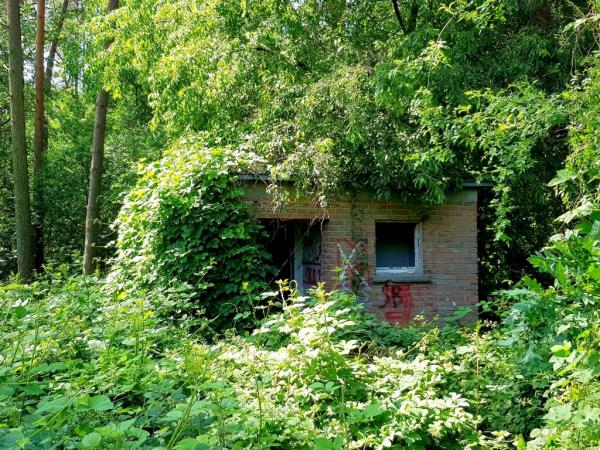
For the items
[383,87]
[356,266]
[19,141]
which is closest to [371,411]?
[383,87]

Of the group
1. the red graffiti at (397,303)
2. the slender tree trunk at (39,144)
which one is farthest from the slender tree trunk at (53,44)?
the red graffiti at (397,303)

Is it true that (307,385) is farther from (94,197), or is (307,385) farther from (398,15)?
(94,197)

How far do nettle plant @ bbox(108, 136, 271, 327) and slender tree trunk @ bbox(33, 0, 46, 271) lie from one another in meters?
9.25

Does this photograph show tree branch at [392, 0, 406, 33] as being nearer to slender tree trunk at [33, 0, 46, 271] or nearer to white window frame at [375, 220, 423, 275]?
white window frame at [375, 220, 423, 275]

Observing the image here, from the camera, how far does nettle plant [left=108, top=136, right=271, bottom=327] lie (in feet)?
27.9

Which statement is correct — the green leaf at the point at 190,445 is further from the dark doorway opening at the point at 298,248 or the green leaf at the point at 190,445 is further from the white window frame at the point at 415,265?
the white window frame at the point at 415,265

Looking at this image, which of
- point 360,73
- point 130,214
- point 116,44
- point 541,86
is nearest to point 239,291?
point 130,214

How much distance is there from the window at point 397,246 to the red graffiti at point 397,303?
38 centimetres

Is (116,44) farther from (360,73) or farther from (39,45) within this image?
(360,73)

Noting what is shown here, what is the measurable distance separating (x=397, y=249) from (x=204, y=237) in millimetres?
3896

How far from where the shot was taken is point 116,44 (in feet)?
44.9

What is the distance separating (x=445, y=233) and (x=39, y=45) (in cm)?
1301

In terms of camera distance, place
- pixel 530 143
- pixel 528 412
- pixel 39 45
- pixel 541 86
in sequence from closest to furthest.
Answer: pixel 528 412 → pixel 530 143 → pixel 541 86 → pixel 39 45

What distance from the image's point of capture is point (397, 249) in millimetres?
10945
